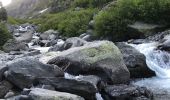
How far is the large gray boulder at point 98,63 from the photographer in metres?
21.9

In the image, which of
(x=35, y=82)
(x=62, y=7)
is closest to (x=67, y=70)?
(x=35, y=82)

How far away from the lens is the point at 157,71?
25656mm

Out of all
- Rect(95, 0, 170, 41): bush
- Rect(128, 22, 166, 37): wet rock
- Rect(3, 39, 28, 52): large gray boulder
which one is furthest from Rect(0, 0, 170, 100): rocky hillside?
Rect(95, 0, 170, 41): bush

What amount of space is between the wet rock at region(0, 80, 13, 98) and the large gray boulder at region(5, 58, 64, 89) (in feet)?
0.76

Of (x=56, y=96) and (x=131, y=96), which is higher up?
(x=56, y=96)

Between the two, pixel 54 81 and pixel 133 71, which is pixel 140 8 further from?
pixel 54 81

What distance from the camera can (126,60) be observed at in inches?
973

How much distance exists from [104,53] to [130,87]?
3369mm

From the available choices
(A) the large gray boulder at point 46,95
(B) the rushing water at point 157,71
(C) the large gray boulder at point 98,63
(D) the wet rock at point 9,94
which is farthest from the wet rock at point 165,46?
(A) the large gray boulder at point 46,95

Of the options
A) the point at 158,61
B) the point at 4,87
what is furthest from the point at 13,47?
the point at 4,87

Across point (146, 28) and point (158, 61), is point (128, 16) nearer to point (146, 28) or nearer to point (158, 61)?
point (146, 28)

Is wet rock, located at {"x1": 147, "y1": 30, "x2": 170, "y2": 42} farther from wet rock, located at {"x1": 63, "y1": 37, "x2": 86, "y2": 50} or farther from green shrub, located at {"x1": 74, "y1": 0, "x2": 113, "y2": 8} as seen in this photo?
green shrub, located at {"x1": 74, "y1": 0, "x2": 113, "y2": 8}

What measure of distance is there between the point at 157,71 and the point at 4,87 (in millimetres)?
10381

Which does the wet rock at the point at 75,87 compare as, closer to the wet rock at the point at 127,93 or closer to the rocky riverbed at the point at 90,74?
the rocky riverbed at the point at 90,74
